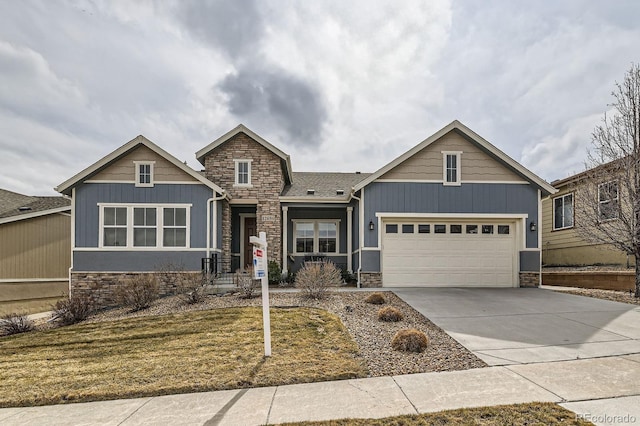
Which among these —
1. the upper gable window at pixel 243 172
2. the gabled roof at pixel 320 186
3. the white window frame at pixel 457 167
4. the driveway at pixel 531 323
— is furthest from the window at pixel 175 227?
the white window frame at pixel 457 167

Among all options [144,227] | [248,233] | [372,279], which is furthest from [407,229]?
[144,227]

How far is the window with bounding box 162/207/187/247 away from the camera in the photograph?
512 inches

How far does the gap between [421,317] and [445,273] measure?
539 centimetres

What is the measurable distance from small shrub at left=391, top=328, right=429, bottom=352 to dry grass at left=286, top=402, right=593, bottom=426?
6.47ft

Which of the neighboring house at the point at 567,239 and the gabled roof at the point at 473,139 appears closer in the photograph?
the gabled roof at the point at 473,139

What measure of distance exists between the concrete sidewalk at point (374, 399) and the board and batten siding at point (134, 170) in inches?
380

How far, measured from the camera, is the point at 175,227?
1305cm

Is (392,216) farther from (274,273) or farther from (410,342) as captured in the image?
(410,342)

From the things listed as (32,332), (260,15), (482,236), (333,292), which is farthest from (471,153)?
(32,332)

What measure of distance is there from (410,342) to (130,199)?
37.7 feet

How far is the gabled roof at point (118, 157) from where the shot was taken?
1266 centimetres

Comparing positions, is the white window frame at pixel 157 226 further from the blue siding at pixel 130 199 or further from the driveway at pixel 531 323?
the driveway at pixel 531 323

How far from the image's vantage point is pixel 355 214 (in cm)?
1502

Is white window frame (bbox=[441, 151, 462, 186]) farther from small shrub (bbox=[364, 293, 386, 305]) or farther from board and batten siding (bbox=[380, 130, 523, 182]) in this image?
small shrub (bbox=[364, 293, 386, 305])
